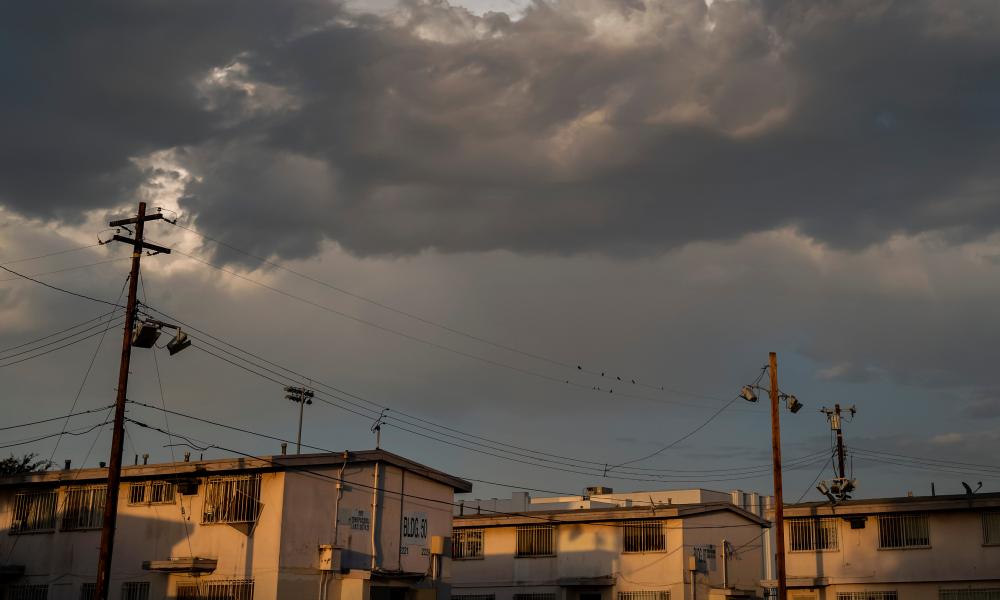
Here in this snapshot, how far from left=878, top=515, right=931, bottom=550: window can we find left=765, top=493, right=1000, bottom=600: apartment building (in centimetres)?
4

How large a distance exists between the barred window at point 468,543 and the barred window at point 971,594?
21.1 metres

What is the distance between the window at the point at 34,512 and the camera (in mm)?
43500

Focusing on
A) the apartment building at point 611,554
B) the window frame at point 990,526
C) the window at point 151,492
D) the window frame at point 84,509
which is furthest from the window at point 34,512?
the window frame at point 990,526

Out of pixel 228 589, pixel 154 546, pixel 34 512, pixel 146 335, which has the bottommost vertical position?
pixel 228 589

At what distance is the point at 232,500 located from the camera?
3903 cm

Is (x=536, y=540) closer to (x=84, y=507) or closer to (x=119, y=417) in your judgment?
(x=84, y=507)

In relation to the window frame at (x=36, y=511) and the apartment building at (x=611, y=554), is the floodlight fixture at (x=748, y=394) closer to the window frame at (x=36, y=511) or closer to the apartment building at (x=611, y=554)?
the apartment building at (x=611, y=554)

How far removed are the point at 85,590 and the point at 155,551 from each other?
355cm

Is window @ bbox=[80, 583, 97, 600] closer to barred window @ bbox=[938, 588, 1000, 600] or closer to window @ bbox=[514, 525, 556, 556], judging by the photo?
window @ bbox=[514, 525, 556, 556]

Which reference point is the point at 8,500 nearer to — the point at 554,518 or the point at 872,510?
the point at 554,518

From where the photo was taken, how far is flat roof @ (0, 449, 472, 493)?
38562 mm

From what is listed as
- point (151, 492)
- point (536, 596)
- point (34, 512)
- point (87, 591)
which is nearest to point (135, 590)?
point (87, 591)

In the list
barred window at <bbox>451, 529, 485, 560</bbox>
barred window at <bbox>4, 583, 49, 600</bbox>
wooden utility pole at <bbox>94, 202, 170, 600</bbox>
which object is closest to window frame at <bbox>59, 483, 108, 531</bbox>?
barred window at <bbox>4, 583, 49, 600</bbox>

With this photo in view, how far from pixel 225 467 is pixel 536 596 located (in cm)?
1896
